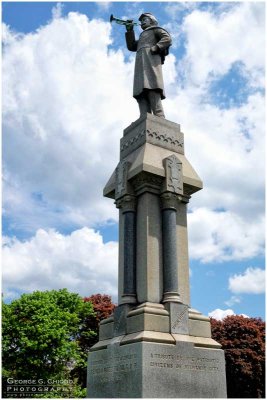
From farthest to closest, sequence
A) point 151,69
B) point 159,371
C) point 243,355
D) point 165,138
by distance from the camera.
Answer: point 243,355, point 151,69, point 165,138, point 159,371

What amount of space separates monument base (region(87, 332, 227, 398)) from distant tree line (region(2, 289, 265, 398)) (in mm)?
22475

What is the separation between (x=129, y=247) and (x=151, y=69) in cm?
586

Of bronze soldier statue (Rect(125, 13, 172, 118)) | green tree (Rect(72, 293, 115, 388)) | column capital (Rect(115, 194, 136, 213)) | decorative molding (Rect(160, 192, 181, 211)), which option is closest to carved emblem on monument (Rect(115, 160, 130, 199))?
column capital (Rect(115, 194, 136, 213))

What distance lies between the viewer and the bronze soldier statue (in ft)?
46.8

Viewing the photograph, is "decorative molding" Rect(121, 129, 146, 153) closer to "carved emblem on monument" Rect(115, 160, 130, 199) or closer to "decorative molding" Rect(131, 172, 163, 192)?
"carved emblem on monument" Rect(115, 160, 130, 199)

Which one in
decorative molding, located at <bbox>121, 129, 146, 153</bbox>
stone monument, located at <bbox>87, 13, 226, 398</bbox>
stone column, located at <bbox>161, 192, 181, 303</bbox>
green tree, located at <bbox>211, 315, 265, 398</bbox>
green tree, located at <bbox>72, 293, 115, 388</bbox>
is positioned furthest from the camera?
green tree, located at <bbox>211, 315, 265, 398</bbox>

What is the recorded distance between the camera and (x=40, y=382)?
3316 cm

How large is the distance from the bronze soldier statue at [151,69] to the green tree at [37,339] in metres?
24.3

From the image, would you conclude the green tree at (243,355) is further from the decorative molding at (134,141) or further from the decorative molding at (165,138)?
the decorative molding at (134,141)

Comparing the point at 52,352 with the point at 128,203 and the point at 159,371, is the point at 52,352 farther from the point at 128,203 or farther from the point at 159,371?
the point at 159,371

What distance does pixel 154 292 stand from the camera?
11.6 m

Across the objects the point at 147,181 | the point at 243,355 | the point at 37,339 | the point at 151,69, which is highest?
the point at 151,69

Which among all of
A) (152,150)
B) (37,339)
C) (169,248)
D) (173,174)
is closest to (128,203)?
(173,174)

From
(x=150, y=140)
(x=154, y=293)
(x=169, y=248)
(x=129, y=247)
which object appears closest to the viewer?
(x=154, y=293)
